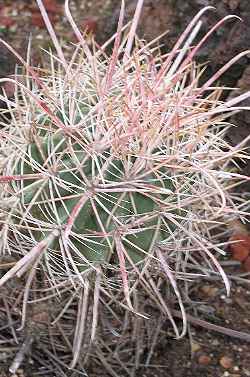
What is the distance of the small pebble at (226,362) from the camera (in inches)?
77.5

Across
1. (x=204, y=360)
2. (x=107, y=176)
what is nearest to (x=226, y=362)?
(x=204, y=360)

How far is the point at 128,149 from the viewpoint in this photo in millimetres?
1474

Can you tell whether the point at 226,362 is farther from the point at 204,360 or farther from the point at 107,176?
the point at 107,176

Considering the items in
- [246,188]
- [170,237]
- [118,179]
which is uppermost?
[118,179]

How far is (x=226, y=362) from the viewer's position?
6.49 ft

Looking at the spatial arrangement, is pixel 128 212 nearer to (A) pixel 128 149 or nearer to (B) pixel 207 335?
(A) pixel 128 149

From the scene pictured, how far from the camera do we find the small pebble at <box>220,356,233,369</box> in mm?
1968

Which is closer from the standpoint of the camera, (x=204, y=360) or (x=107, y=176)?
(x=107, y=176)

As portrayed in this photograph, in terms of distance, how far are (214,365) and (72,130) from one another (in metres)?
0.79

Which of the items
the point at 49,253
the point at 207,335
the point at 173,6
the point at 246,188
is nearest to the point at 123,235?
the point at 49,253

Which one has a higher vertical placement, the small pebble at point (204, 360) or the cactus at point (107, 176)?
the cactus at point (107, 176)

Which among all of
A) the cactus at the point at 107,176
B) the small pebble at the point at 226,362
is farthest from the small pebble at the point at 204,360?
the cactus at the point at 107,176

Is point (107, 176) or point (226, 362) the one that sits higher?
point (107, 176)

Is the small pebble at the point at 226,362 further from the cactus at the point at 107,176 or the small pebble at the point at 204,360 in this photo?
the cactus at the point at 107,176
